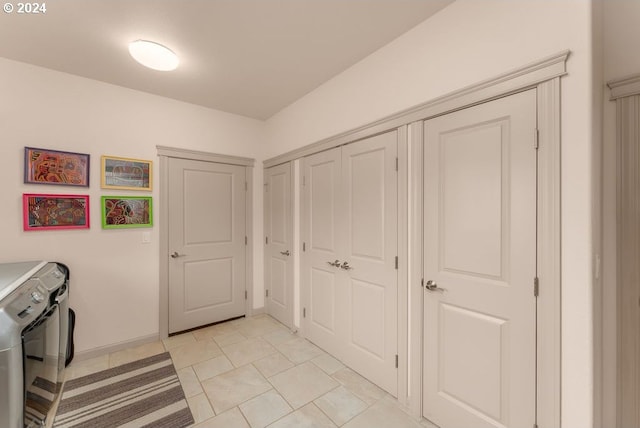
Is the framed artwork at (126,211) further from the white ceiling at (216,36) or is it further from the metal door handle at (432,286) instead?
the metal door handle at (432,286)

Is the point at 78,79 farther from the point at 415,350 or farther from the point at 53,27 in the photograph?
the point at 415,350

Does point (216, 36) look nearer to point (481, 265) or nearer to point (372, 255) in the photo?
point (372, 255)

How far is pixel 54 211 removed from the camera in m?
2.38

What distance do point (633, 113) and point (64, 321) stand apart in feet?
13.2

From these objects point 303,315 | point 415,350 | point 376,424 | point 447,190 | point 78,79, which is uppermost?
point 78,79

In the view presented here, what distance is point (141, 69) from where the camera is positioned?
241 centimetres

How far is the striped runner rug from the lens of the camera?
1.77m

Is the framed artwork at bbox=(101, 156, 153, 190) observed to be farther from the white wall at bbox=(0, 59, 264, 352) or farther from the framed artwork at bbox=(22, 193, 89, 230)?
the framed artwork at bbox=(22, 193, 89, 230)

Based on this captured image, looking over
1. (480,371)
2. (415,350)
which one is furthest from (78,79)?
(480,371)

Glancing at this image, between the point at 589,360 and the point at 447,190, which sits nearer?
the point at 589,360

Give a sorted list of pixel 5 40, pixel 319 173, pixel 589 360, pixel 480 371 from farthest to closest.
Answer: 1. pixel 319 173
2. pixel 5 40
3. pixel 480 371
4. pixel 589 360

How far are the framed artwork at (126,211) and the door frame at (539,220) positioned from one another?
2.66 meters

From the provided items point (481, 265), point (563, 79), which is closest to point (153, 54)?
point (563, 79)

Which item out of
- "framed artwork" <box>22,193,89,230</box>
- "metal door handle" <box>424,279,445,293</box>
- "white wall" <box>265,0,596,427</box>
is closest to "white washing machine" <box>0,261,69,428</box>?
"framed artwork" <box>22,193,89,230</box>
